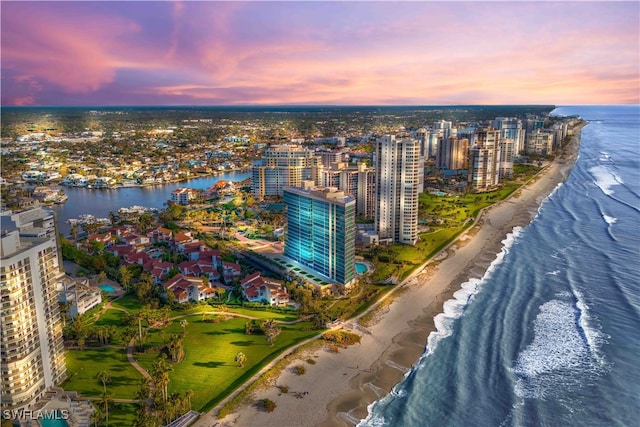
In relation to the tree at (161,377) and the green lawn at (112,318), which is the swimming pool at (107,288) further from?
the tree at (161,377)

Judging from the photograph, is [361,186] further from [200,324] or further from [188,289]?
[200,324]

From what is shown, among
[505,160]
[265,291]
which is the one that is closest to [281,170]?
[265,291]

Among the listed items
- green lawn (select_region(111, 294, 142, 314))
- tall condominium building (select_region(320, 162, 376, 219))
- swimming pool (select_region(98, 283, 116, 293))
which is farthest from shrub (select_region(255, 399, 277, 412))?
tall condominium building (select_region(320, 162, 376, 219))

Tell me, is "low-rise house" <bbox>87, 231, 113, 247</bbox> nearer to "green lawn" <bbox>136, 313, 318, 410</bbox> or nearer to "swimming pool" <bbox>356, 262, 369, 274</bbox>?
"green lawn" <bbox>136, 313, 318, 410</bbox>

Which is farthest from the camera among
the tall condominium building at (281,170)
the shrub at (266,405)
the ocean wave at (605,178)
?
the ocean wave at (605,178)

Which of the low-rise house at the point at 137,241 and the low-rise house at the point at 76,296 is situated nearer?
the low-rise house at the point at 76,296

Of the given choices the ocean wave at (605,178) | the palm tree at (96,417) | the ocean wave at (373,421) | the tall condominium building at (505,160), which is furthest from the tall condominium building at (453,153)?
the palm tree at (96,417)
